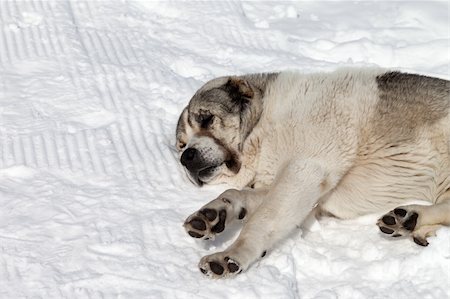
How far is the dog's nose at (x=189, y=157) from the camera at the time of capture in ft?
16.2

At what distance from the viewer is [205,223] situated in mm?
4359

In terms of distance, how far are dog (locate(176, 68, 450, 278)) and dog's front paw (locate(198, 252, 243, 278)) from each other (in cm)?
3

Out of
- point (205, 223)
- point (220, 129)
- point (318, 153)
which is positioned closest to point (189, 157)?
point (220, 129)

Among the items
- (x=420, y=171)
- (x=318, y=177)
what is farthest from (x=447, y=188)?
(x=318, y=177)

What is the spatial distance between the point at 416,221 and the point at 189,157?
4.50 feet

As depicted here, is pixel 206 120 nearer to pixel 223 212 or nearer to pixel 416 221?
pixel 223 212

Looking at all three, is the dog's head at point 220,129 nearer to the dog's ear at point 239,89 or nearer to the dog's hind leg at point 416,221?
the dog's ear at point 239,89

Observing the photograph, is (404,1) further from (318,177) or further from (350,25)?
(318,177)

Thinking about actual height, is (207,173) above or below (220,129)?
below

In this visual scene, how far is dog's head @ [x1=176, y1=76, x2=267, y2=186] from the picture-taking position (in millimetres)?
4941

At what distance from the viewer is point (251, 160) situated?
4.95 meters

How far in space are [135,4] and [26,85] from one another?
179 centimetres

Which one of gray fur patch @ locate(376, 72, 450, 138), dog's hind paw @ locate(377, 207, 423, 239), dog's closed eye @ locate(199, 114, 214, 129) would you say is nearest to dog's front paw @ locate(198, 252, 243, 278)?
dog's hind paw @ locate(377, 207, 423, 239)

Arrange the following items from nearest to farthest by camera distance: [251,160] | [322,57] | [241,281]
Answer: [241,281] → [251,160] → [322,57]
